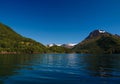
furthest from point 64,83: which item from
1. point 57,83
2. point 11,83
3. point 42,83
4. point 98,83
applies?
point 11,83

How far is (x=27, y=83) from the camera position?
3569 centimetres

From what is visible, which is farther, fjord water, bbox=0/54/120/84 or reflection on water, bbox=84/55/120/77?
reflection on water, bbox=84/55/120/77

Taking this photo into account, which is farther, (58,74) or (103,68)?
(103,68)

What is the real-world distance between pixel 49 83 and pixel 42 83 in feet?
4.06

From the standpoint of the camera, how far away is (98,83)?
36.4 m

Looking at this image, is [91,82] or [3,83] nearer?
[3,83]

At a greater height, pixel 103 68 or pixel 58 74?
pixel 103 68

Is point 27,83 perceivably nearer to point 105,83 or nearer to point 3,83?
point 3,83

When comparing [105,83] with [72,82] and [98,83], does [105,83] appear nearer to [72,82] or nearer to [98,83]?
[98,83]

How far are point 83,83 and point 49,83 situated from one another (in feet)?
19.8

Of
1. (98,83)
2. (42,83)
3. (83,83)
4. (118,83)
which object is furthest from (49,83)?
(118,83)

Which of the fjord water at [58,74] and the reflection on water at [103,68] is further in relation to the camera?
the reflection on water at [103,68]

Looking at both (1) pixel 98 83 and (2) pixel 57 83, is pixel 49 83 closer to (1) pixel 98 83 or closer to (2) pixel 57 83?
(2) pixel 57 83

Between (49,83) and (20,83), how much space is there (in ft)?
16.7
